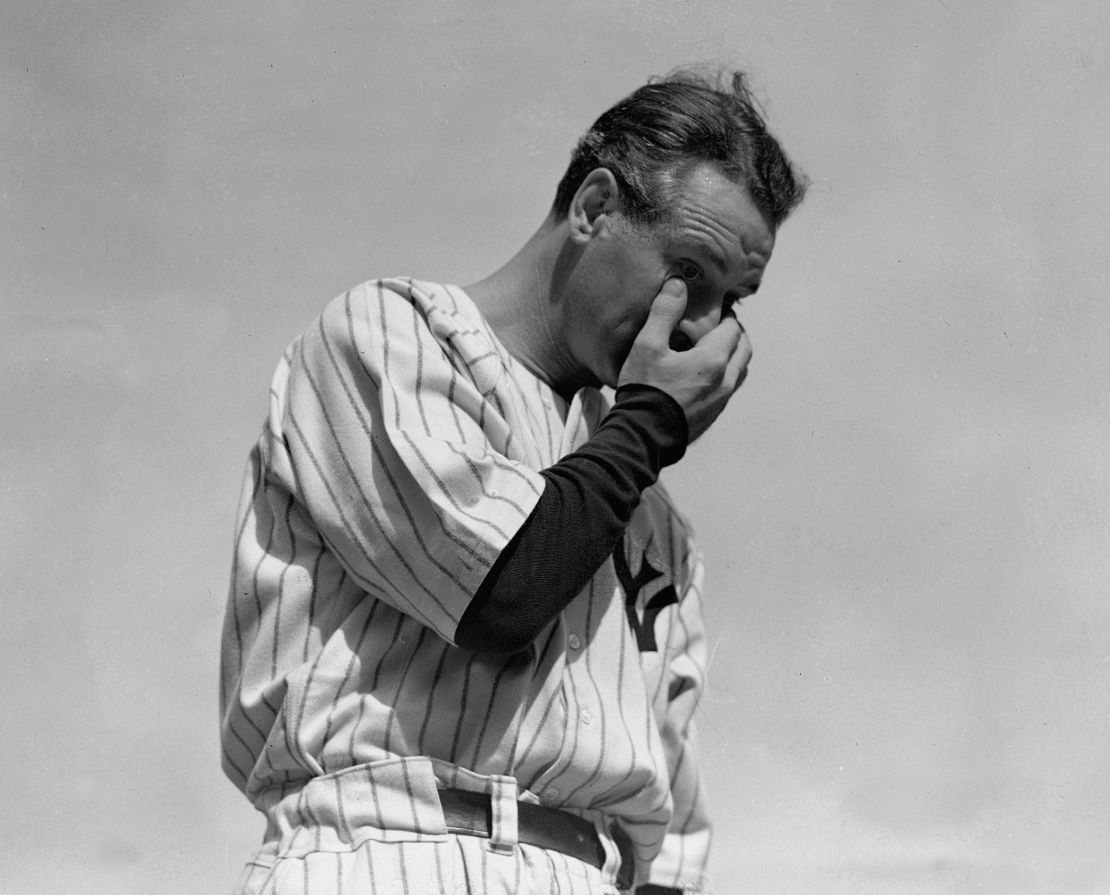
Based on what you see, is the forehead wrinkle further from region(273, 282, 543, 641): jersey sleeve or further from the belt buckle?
the belt buckle

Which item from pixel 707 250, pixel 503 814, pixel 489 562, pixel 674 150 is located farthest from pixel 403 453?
pixel 674 150

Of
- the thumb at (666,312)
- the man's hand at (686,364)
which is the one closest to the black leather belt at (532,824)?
the man's hand at (686,364)

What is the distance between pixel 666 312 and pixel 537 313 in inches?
9.7

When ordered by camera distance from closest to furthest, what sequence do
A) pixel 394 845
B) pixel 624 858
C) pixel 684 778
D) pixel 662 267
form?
pixel 394 845, pixel 624 858, pixel 662 267, pixel 684 778

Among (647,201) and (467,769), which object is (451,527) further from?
(647,201)

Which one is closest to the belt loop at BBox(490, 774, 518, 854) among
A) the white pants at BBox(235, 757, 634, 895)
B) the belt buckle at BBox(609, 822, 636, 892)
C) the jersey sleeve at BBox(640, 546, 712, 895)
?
the white pants at BBox(235, 757, 634, 895)

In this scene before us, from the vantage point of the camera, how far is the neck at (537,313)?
2449 mm

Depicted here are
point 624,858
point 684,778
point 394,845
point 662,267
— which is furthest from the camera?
point 684,778

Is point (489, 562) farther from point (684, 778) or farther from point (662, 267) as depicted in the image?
point (684, 778)

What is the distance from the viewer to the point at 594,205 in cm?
246

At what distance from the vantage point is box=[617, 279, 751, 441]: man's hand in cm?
225

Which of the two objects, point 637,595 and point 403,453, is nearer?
point 403,453

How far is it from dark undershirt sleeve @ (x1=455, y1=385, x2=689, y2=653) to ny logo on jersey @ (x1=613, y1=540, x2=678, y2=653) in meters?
0.34

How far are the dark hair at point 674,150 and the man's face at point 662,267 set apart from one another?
0.03 meters
